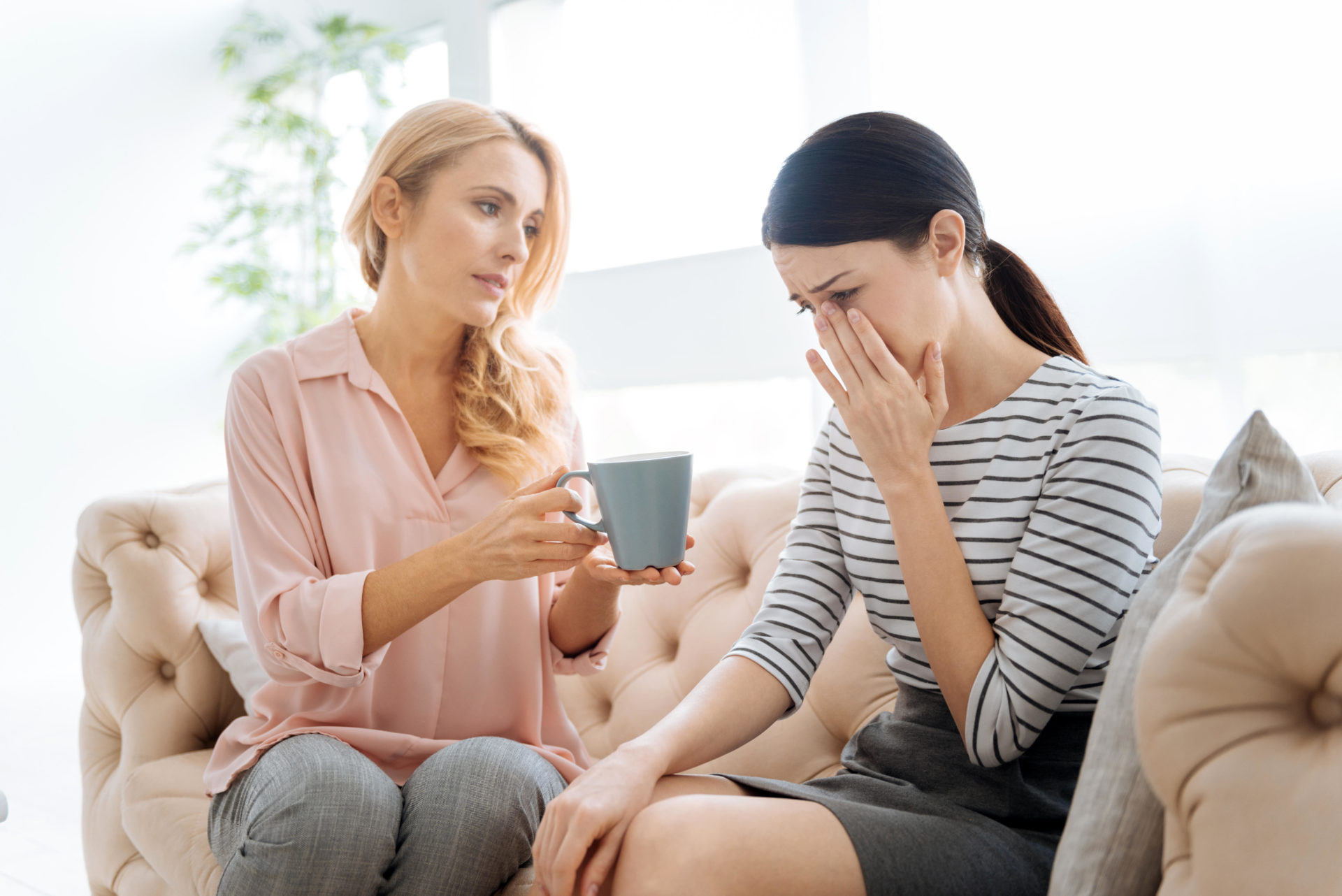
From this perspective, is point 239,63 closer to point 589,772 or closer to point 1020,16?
point 1020,16

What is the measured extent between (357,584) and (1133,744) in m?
0.82

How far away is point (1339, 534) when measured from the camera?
54 centimetres

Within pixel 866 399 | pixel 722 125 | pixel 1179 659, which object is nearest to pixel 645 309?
pixel 722 125

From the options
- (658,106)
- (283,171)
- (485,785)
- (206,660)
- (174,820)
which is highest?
(658,106)

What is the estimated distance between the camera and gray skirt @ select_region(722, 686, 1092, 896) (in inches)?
31.4

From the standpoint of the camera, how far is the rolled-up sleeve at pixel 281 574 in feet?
3.60

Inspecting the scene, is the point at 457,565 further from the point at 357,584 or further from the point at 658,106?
the point at 658,106

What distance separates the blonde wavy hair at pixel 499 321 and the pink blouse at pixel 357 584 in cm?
6

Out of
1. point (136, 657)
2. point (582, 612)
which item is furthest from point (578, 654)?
point (136, 657)

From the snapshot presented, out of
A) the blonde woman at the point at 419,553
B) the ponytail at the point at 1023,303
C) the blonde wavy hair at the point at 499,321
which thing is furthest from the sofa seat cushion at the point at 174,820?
the ponytail at the point at 1023,303

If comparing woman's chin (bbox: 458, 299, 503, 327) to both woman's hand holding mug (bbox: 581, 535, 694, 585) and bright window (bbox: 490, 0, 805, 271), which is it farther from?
bright window (bbox: 490, 0, 805, 271)

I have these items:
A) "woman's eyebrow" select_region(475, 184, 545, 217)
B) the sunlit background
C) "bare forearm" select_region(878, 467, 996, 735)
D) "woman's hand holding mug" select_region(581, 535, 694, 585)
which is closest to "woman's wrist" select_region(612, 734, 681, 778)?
"woman's hand holding mug" select_region(581, 535, 694, 585)

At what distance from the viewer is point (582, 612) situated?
126cm

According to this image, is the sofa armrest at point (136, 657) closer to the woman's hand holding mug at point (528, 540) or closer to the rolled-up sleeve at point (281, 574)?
the rolled-up sleeve at point (281, 574)
